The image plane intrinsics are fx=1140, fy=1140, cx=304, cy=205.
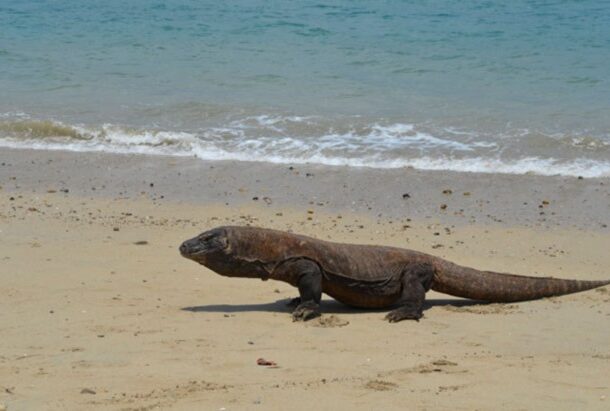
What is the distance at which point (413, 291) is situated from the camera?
875 centimetres

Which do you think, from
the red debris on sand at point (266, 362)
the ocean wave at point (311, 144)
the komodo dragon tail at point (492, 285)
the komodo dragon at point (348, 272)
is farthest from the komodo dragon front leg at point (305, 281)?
the ocean wave at point (311, 144)

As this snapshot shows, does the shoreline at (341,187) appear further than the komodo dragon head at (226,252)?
Yes

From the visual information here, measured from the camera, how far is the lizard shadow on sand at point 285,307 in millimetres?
8859

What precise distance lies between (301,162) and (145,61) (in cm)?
1004

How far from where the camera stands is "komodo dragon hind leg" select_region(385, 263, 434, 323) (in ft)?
28.3

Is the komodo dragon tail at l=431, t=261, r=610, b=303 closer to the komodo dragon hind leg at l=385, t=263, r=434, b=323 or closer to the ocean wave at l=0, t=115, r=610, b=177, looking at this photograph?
the komodo dragon hind leg at l=385, t=263, r=434, b=323

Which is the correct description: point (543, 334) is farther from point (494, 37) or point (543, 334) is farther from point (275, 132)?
point (494, 37)

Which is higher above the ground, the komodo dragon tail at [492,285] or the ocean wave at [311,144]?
the ocean wave at [311,144]

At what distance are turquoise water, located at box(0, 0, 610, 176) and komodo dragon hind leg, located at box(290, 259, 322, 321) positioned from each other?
687cm

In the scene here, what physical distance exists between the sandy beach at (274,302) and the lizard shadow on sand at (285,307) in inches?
1.0

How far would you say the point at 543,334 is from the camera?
8047mm

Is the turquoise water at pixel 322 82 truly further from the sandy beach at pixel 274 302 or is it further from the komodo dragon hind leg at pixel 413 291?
the komodo dragon hind leg at pixel 413 291

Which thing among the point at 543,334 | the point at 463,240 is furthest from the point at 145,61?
the point at 543,334

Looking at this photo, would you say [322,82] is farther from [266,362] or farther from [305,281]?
[266,362]
